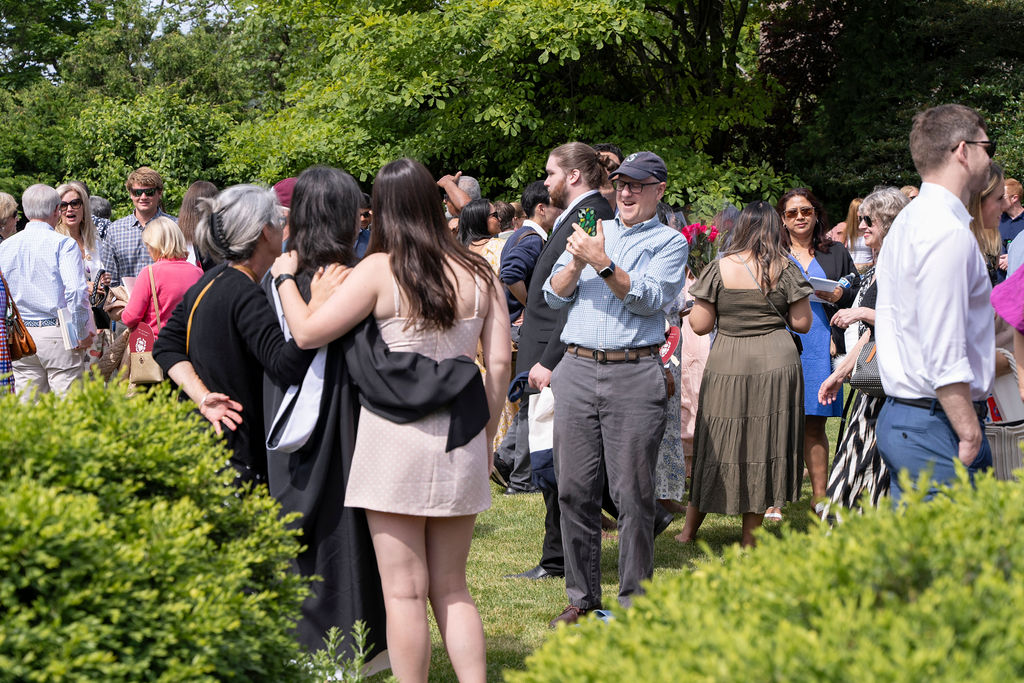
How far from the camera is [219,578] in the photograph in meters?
2.46

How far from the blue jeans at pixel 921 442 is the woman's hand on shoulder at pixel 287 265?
2212 mm

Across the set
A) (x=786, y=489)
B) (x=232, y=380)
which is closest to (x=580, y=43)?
(x=786, y=489)

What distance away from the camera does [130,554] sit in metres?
2.32

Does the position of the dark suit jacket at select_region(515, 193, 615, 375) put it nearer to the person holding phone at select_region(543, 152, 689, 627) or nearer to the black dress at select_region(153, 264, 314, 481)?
the person holding phone at select_region(543, 152, 689, 627)

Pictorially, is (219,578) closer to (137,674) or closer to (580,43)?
(137,674)

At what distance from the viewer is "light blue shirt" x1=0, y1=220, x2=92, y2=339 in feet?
23.9

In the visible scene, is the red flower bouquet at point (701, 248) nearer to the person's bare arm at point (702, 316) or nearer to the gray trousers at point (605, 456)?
the person's bare arm at point (702, 316)

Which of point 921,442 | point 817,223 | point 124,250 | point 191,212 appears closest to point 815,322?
point 817,223

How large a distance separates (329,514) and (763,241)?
10.7ft

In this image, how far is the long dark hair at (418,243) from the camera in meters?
3.74

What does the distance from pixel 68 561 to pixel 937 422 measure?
279 centimetres

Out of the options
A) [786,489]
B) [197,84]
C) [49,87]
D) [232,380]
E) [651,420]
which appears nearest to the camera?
[232,380]

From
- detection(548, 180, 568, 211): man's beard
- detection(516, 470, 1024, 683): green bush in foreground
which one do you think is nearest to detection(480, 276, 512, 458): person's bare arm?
detection(548, 180, 568, 211): man's beard

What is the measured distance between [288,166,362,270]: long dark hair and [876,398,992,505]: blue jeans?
2064 mm
